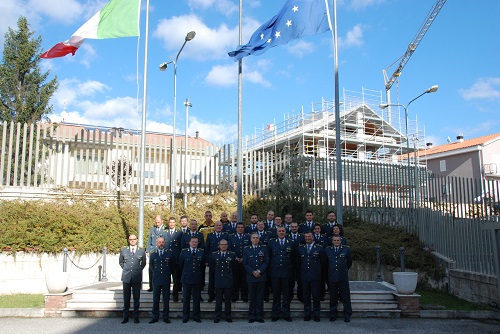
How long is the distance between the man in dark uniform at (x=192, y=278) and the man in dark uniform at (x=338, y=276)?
109 inches

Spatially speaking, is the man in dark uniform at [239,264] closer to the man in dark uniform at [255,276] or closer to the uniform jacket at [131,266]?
the man in dark uniform at [255,276]

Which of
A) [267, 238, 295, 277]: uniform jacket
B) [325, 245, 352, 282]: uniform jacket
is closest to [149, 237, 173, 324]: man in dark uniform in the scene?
[267, 238, 295, 277]: uniform jacket

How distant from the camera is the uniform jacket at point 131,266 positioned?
985cm

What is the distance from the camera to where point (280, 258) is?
10.0 m

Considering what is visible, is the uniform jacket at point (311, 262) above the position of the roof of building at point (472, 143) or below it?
below

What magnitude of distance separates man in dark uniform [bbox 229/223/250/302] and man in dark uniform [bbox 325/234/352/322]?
1869 mm

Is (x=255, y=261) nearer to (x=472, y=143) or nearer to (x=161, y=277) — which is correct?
(x=161, y=277)

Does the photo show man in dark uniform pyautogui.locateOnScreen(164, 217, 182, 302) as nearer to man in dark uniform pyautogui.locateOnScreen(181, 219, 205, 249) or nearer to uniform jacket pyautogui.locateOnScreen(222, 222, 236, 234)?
man in dark uniform pyautogui.locateOnScreen(181, 219, 205, 249)

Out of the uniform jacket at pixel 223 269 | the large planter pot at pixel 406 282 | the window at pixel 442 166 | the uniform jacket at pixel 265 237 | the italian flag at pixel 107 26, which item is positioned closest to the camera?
the uniform jacket at pixel 223 269

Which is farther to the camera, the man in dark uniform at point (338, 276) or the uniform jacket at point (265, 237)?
the uniform jacket at point (265, 237)

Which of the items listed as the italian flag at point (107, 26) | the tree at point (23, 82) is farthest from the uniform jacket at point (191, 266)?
the tree at point (23, 82)

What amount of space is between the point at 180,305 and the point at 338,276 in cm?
357

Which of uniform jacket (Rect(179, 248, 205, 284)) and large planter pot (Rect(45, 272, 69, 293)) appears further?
large planter pot (Rect(45, 272, 69, 293))

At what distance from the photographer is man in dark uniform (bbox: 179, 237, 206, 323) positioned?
387 inches
